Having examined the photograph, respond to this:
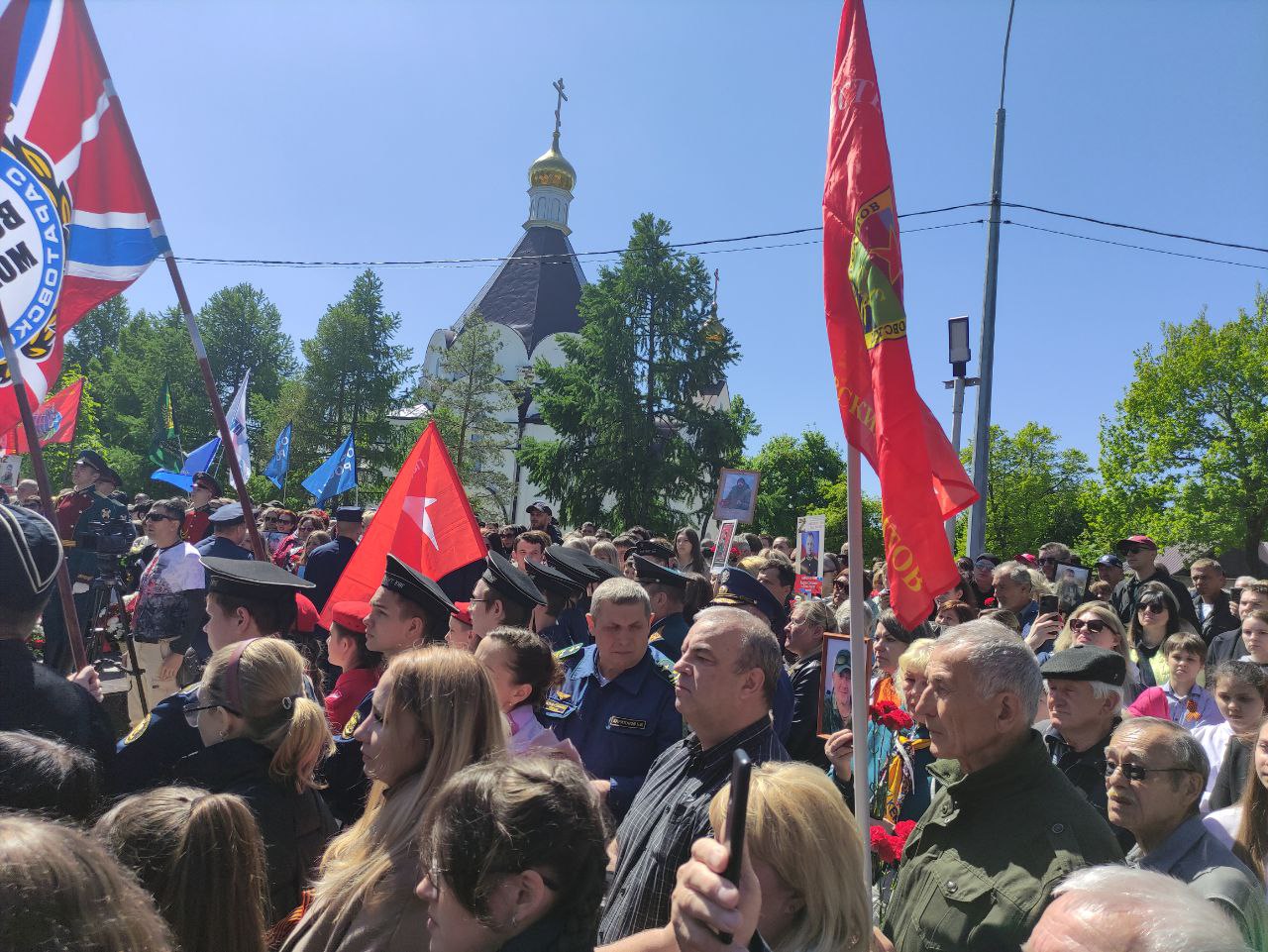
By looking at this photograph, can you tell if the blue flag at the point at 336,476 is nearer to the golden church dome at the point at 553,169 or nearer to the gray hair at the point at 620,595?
the gray hair at the point at 620,595

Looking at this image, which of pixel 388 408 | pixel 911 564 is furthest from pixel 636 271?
pixel 911 564

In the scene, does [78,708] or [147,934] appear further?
[78,708]

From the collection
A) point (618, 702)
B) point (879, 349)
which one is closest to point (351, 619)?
point (618, 702)

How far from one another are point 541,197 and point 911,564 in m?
67.8

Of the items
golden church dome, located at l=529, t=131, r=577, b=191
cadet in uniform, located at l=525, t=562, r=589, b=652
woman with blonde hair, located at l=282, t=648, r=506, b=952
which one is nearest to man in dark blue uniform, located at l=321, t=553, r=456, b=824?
woman with blonde hair, located at l=282, t=648, r=506, b=952

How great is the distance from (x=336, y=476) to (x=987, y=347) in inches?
570

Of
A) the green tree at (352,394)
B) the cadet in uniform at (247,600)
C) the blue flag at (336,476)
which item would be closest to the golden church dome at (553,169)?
the green tree at (352,394)

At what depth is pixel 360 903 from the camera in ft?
6.94

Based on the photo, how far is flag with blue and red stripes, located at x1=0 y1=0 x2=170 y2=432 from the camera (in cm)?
488

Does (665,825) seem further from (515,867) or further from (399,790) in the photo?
(515,867)

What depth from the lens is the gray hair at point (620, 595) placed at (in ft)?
13.6

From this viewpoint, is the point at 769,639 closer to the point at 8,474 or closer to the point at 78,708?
the point at 78,708

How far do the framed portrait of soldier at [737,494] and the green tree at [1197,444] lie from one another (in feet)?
80.5

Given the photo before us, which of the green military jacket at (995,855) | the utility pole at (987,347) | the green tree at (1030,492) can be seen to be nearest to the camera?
the green military jacket at (995,855)
